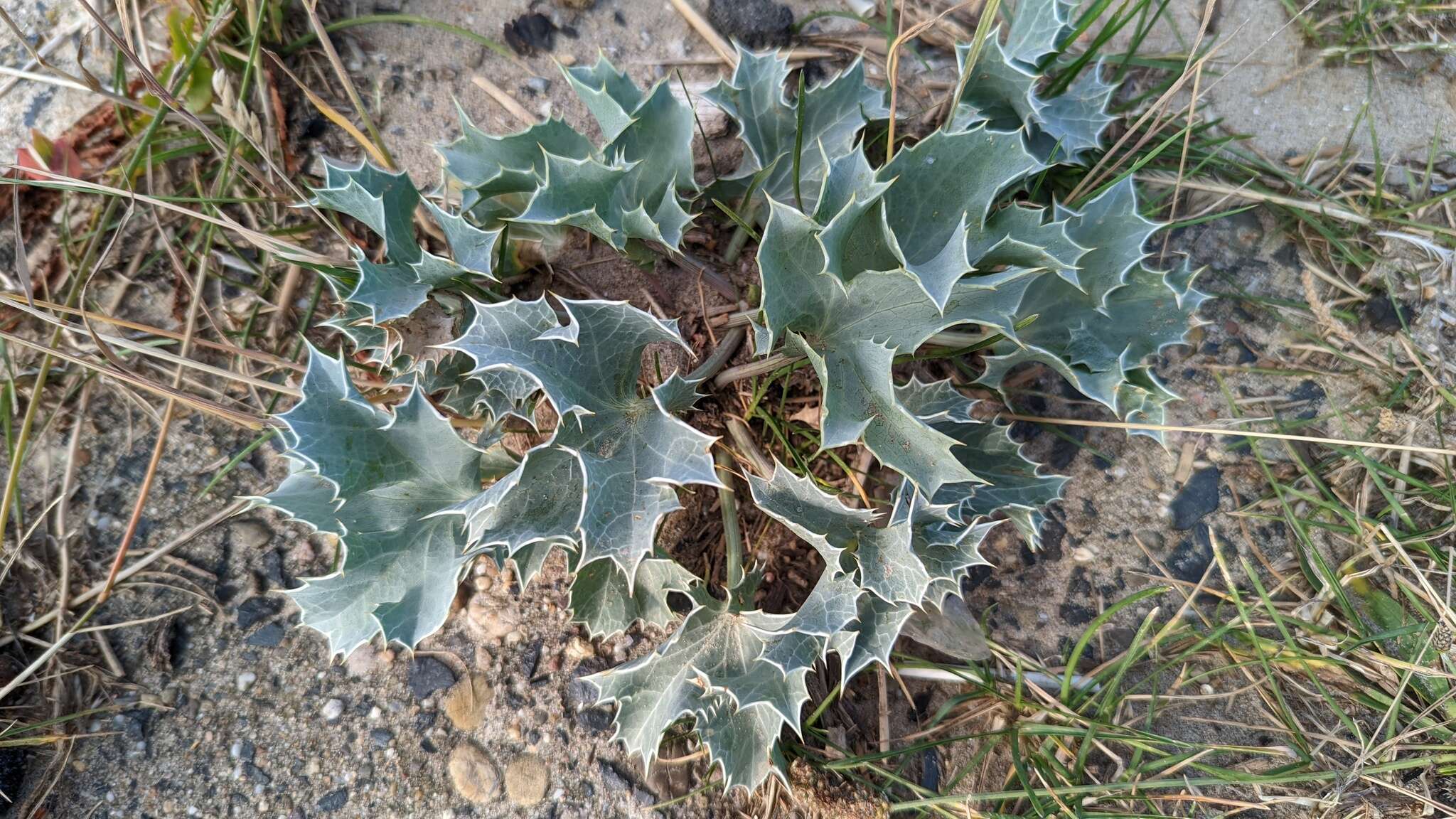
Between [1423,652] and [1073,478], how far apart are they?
84 centimetres

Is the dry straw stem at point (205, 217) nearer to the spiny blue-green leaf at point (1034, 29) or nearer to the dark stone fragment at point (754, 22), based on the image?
the dark stone fragment at point (754, 22)

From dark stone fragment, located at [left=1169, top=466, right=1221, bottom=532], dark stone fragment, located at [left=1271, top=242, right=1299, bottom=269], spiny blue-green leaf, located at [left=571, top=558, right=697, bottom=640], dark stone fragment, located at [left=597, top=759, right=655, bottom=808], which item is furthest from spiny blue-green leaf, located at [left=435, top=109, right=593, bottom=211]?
dark stone fragment, located at [left=1271, top=242, right=1299, bottom=269]

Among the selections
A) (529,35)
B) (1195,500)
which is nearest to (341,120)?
(529,35)

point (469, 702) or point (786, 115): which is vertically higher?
point (786, 115)

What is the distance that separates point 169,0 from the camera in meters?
2.17

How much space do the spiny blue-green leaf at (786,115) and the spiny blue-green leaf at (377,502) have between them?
3.06ft

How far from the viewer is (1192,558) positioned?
83.5 inches

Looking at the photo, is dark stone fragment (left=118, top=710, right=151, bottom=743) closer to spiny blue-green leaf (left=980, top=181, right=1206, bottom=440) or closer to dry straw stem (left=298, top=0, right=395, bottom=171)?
dry straw stem (left=298, top=0, right=395, bottom=171)

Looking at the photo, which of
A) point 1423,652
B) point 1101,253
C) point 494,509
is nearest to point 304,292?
point 494,509

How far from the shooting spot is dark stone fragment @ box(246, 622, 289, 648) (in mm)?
1977

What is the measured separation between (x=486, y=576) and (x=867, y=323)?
3.70 feet

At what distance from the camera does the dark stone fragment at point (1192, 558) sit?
6.93 ft

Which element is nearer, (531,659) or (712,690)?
(712,690)

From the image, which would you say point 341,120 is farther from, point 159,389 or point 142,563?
point 142,563
